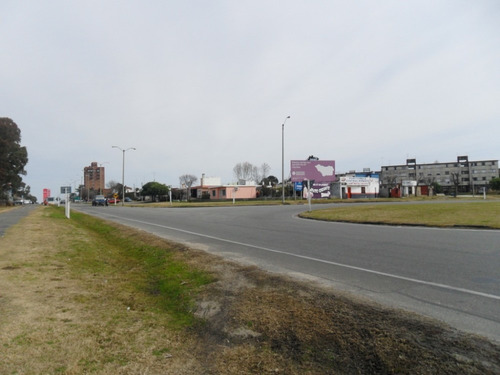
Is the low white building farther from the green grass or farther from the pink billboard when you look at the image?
the green grass

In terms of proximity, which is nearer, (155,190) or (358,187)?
(358,187)

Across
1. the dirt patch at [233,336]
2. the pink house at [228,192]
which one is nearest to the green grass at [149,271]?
the dirt patch at [233,336]

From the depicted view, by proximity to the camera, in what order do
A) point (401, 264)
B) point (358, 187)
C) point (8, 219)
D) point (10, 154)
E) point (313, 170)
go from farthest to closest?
point (358, 187) < point (313, 170) < point (10, 154) < point (8, 219) < point (401, 264)

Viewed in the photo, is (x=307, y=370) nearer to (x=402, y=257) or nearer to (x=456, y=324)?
(x=456, y=324)

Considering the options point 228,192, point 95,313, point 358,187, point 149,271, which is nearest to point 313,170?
point 358,187

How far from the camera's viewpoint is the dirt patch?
3240 millimetres

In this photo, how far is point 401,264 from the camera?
7.74m

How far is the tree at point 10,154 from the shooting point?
189 ft

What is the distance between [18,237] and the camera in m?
12.4

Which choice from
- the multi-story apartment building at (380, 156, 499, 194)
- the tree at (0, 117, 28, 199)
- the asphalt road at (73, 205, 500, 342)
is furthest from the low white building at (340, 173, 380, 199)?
the tree at (0, 117, 28, 199)

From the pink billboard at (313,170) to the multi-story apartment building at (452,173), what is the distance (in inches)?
2354

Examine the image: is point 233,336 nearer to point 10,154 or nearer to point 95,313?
point 95,313

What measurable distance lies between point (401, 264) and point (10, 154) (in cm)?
6909

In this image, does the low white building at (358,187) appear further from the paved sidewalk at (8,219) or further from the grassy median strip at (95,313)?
the grassy median strip at (95,313)
